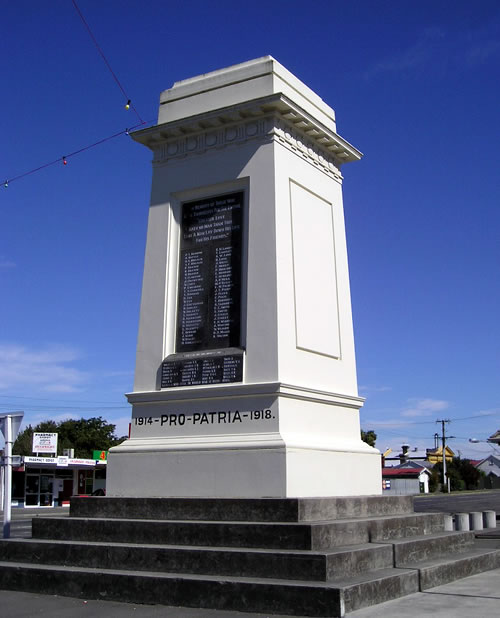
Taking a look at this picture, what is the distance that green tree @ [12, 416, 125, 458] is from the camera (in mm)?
62375

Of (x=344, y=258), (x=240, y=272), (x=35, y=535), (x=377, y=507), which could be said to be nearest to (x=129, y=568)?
(x=35, y=535)

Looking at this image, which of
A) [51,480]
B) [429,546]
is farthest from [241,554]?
[51,480]

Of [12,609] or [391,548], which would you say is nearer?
[12,609]

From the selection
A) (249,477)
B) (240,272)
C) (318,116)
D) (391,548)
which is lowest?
(391,548)

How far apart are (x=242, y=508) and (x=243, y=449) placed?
2.52ft

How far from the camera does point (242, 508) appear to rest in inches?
306

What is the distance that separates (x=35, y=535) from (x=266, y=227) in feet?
15.5

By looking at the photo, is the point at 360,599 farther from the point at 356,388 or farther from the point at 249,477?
the point at 356,388

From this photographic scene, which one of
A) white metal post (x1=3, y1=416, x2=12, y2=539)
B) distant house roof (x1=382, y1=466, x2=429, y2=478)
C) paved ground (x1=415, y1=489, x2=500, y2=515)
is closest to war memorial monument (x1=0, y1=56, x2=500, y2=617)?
white metal post (x1=3, y1=416, x2=12, y2=539)

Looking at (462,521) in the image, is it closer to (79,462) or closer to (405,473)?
(79,462)

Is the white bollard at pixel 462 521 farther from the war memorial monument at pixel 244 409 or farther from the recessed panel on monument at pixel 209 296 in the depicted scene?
the recessed panel on monument at pixel 209 296

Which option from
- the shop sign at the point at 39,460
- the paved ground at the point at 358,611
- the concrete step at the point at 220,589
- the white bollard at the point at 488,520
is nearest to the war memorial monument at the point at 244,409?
the concrete step at the point at 220,589

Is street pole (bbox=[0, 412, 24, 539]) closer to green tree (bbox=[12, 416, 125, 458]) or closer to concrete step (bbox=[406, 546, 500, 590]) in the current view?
concrete step (bbox=[406, 546, 500, 590])

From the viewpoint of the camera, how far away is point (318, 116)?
10.7 metres
